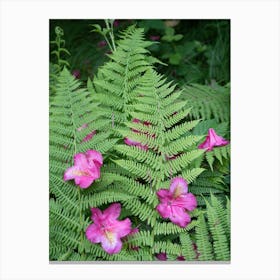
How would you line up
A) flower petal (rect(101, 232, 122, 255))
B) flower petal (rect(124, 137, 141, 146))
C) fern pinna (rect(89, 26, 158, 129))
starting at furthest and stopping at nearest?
1. fern pinna (rect(89, 26, 158, 129))
2. flower petal (rect(124, 137, 141, 146))
3. flower petal (rect(101, 232, 122, 255))

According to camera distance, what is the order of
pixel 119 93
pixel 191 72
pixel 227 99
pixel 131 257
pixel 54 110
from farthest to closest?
1. pixel 191 72
2. pixel 227 99
3. pixel 119 93
4. pixel 54 110
5. pixel 131 257

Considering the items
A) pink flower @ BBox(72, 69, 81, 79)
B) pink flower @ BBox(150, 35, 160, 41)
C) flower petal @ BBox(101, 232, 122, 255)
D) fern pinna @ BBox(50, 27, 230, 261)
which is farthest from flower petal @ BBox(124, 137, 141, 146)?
pink flower @ BBox(150, 35, 160, 41)

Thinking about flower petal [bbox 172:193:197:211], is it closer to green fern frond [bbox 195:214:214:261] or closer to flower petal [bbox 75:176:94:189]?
green fern frond [bbox 195:214:214:261]

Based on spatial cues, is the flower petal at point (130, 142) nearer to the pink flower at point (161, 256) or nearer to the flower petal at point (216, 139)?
the flower petal at point (216, 139)

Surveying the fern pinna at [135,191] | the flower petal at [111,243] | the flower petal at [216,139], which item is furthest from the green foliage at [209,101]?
the flower petal at [111,243]

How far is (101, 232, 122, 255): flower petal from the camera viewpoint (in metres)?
1.64

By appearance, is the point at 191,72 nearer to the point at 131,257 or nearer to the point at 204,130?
the point at 204,130

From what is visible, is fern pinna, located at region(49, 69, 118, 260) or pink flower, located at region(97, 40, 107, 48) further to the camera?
pink flower, located at region(97, 40, 107, 48)

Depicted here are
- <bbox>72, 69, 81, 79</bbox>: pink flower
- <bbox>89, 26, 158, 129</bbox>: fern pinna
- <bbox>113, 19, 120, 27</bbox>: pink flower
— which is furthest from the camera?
<bbox>72, 69, 81, 79</bbox>: pink flower

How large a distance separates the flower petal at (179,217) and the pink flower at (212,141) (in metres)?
0.27
